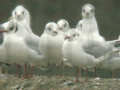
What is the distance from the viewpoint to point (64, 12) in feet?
95.6

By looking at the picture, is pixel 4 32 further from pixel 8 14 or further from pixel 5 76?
pixel 8 14

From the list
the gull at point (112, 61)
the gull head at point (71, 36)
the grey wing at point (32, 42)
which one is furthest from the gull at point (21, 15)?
the gull at point (112, 61)

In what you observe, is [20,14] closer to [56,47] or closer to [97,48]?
[56,47]

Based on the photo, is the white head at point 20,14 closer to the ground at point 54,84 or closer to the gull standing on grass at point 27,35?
the gull standing on grass at point 27,35

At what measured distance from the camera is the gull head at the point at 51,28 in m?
12.8

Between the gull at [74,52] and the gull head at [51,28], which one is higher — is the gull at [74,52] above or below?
below

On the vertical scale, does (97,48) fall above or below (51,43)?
below

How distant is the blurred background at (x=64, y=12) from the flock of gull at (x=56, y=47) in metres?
10.8

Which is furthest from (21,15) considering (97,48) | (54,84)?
(54,84)

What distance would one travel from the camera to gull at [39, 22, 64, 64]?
12.8 meters

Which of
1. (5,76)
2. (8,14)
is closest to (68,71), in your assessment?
(5,76)

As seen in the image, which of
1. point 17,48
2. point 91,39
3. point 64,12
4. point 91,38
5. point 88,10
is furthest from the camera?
point 64,12

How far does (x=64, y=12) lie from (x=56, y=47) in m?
16.3

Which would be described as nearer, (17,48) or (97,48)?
(17,48)
